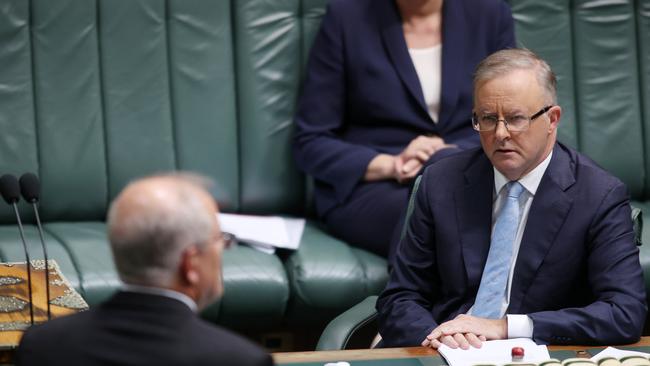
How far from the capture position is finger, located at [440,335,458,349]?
9.41ft

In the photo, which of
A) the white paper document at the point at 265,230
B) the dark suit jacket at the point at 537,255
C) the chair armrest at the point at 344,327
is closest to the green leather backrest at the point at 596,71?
the white paper document at the point at 265,230

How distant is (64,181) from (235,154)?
63cm

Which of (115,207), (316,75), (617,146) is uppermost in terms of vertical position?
(115,207)

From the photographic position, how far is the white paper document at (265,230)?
4.38 m

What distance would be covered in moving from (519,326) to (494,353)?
0.71 ft

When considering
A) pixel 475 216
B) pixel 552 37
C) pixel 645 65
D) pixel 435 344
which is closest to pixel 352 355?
pixel 435 344

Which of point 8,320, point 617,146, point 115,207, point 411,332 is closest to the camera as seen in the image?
point 115,207

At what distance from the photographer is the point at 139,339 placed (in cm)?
190

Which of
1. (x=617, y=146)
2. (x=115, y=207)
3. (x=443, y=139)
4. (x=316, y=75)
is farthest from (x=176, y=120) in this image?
(x=115, y=207)

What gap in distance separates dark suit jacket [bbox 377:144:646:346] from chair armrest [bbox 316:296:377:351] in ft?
0.29

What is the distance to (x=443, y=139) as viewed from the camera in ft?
15.1

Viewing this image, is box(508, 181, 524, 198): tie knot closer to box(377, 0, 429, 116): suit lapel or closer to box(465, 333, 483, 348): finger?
box(465, 333, 483, 348): finger

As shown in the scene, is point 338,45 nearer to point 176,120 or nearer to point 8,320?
point 176,120

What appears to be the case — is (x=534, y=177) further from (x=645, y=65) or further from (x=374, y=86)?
(x=645, y=65)
